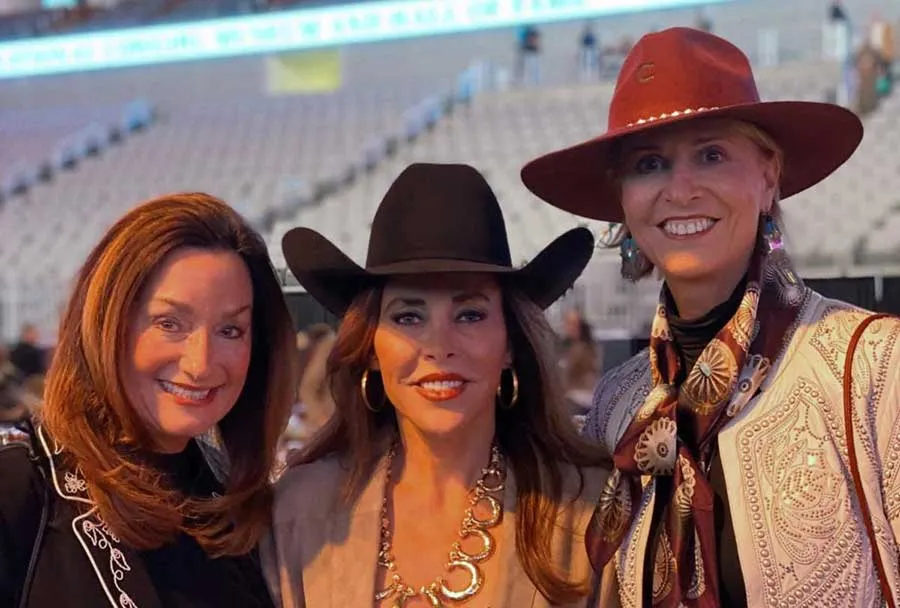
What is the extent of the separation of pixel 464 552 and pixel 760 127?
84 centimetres

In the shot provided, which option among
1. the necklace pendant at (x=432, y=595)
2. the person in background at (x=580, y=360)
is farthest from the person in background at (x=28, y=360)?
the necklace pendant at (x=432, y=595)

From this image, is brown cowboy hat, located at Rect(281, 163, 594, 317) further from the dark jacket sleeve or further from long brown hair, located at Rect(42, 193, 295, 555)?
the dark jacket sleeve

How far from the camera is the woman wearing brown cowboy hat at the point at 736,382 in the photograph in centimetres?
139

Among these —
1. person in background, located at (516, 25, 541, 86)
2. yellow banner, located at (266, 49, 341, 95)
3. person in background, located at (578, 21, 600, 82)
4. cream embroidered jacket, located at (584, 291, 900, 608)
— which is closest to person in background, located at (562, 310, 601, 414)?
cream embroidered jacket, located at (584, 291, 900, 608)

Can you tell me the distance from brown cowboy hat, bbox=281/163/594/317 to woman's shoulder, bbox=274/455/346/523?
0.30 m

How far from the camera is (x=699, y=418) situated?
151 cm

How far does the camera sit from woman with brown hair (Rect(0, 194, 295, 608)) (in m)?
1.48

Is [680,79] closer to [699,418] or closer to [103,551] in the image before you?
[699,418]

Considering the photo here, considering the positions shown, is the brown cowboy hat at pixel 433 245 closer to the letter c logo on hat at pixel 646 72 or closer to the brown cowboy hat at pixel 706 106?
the brown cowboy hat at pixel 706 106

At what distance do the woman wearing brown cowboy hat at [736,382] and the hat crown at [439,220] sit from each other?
0.19m

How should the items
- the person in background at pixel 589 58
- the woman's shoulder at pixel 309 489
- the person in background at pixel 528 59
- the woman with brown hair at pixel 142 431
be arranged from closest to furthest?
the woman with brown hair at pixel 142 431 < the woman's shoulder at pixel 309 489 < the person in background at pixel 589 58 < the person in background at pixel 528 59

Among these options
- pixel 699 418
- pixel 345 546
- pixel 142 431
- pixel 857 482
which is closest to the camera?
pixel 857 482

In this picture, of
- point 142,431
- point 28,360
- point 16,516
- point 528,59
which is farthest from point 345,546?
point 528,59

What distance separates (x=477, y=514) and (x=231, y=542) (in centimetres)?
42
